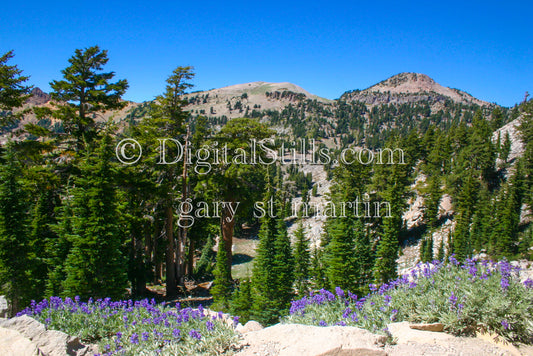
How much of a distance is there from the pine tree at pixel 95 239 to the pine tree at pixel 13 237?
302cm

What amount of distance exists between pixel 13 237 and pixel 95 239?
4416 millimetres

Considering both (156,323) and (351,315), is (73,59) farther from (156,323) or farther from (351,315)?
(351,315)

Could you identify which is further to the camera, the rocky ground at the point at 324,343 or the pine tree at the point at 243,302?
the pine tree at the point at 243,302

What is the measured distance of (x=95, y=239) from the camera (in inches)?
480

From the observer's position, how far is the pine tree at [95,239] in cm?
1203

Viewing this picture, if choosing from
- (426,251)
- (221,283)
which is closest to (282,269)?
(221,283)

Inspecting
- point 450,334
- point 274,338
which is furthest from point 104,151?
point 450,334

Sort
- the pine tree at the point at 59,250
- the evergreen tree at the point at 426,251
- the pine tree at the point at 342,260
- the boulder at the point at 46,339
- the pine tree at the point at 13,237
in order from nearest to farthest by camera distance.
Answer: the boulder at the point at 46,339 → the pine tree at the point at 13,237 → the pine tree at the point at 59,250 → the pine tree at the point at 342,260 → the evergreen tree at the point at 426,251

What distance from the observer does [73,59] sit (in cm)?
1580

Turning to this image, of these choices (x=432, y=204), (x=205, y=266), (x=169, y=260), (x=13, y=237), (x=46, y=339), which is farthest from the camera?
(x=432, y=204)

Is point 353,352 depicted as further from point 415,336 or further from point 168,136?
point 168,136

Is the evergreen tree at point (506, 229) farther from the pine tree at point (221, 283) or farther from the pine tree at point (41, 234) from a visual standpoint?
the pine tree at point (41, 234)

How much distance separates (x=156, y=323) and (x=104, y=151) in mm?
10116

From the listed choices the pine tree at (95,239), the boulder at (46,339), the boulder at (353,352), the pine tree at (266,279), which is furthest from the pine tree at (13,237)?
the boulder at (353,352)
